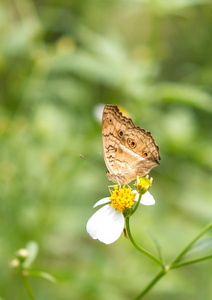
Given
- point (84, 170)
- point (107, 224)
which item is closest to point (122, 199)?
point (107, 224)

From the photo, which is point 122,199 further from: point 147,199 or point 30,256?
point 30,256

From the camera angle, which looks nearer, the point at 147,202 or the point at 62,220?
the point at 147,202

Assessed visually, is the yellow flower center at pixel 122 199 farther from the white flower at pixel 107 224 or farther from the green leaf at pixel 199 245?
the green leaf at pixel 199 245

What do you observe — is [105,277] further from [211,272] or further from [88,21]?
[88,21]

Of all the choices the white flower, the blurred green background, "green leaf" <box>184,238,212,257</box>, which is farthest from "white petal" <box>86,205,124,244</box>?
the blurred green background

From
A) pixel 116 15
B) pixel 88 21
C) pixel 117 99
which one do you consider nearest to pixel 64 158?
pixel 117 99

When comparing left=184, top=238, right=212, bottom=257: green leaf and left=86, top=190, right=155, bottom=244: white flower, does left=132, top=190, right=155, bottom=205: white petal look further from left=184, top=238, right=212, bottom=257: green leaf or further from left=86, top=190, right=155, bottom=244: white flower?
left=184, top=238, right=212, bottom=257: green leaf

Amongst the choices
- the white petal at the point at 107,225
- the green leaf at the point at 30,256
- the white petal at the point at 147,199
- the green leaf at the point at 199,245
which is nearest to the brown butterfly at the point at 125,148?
the white petal at the point at 147,199
